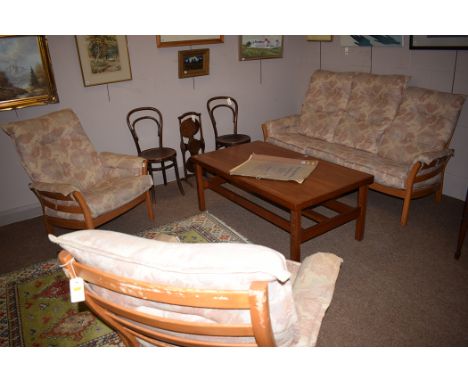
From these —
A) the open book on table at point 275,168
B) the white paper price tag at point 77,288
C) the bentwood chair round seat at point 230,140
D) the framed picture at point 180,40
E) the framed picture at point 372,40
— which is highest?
the framed picture at point 180,40

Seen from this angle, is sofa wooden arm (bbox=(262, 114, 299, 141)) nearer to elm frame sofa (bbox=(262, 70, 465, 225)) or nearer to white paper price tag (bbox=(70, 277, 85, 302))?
elm frame sofa (bbox=(262, 70, 465, 225))

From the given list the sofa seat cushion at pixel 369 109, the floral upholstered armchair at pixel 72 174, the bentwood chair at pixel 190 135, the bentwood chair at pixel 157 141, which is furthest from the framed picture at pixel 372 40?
the floral upholstered armchair at pixel 72 174

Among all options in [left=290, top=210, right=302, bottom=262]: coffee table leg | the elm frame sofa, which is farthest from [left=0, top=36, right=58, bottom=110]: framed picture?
[left=290, top=210, right=302, bottom=262]: coffee table leg

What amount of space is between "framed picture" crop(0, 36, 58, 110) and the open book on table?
6.87 ft

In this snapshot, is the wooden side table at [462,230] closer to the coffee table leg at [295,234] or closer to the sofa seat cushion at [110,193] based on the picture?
the coffee table leg at [295,234]

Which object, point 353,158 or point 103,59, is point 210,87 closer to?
point 103,59

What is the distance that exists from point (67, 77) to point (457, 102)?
366 centimetres

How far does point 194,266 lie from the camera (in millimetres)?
976

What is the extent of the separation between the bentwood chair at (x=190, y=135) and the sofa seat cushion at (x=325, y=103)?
1.23m

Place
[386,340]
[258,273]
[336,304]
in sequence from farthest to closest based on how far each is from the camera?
[336,304] < [386,340] < [258,273]

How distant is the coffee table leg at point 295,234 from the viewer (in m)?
2.56
